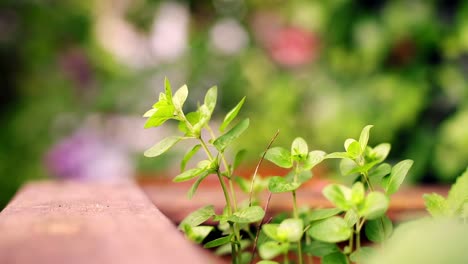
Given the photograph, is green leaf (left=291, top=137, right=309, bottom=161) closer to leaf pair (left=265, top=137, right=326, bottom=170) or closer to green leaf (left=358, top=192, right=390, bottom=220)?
leaf pair (left=265, top=137, right=326, bottom=170)

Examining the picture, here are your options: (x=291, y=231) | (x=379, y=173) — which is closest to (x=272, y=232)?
(x=291, y=231)

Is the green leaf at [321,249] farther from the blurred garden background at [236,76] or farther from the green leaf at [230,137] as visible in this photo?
the blurred garden background at [236,76]

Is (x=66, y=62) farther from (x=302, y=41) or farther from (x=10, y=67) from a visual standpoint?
(x=302, y=41)

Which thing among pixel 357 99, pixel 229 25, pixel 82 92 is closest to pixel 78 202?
pixel 357 99

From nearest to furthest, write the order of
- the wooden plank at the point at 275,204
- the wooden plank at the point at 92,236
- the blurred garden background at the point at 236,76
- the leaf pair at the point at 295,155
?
the wooden plank at the point at 92,236, the leaf pair at the point at 295,155, the wooden plank at the point at 275,204, the blurred garden background at the point at 236,76

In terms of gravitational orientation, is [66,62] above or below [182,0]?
below

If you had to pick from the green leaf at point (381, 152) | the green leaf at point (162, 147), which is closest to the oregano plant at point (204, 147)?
the green leaf at point (162, 147)
